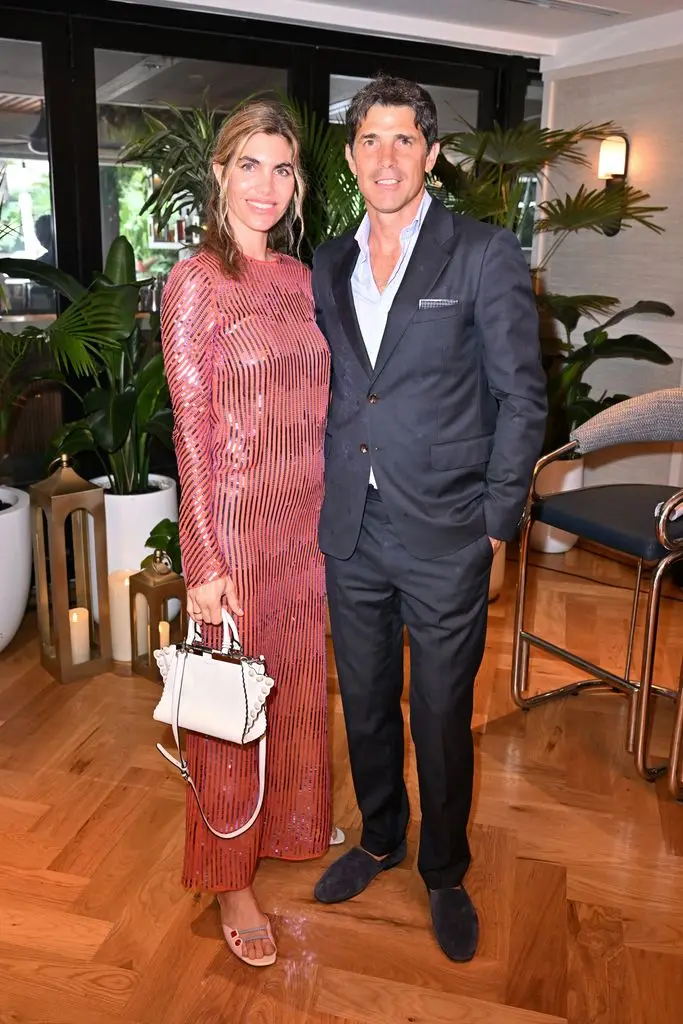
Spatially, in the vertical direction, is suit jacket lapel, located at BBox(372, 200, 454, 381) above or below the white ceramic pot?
above

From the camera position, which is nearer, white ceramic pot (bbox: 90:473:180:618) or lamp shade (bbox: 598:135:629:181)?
white ceramic pot (bbox: 90:473:180:618)

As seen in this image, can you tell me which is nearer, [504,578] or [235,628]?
[235,628]

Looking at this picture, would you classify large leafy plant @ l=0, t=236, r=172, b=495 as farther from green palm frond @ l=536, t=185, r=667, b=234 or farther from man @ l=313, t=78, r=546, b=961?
green palm frond @ l=536, t=185, r=667, b=234

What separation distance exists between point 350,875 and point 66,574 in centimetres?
143

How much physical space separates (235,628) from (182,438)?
37 cm

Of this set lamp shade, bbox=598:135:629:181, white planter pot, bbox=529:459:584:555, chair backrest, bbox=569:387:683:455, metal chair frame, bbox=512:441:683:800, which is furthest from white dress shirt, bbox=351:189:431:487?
lamp shade, bbox=598:135:629:181

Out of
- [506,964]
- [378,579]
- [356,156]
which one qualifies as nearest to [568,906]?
[506,964]

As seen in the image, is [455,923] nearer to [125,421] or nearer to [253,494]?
[253,494]

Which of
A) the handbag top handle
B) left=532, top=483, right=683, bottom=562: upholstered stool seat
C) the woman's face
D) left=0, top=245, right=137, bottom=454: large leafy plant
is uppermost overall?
the woman's face

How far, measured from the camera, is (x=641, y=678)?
2.54m

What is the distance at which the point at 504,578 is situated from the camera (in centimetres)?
414

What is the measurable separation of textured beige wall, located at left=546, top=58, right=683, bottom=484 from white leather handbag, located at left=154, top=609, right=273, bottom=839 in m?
3.06

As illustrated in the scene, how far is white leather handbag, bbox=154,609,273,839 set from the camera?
179cm

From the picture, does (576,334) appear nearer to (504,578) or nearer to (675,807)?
(504,578)
